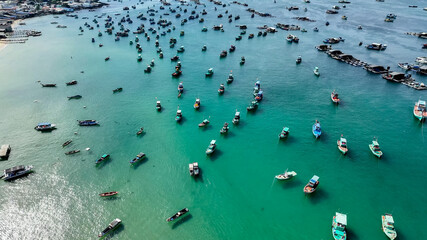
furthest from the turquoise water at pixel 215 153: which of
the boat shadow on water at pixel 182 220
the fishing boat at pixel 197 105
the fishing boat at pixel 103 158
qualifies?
the fishing boat at pixel 197 105

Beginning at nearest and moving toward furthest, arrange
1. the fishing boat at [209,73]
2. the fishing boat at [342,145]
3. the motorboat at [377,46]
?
1. the fishing boat at [342,145]
2. the fishing boat at [209,73]
3. the motorboat at [377,46]

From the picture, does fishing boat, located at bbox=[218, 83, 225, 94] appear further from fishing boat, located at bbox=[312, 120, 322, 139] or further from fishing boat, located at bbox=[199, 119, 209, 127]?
fishing boat, located at bbox=[312, 120, 322, 139]

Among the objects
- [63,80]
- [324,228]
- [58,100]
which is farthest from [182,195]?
[63,80]

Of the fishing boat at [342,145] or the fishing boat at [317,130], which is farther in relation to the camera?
the fishing boat at [317,130]

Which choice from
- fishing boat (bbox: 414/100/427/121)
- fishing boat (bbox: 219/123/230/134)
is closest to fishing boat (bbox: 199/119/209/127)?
fishing boat (bbox: 219/123/230/134)

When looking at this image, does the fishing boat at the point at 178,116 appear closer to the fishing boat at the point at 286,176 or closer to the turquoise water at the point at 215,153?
the turquoise water at the point at 215,153

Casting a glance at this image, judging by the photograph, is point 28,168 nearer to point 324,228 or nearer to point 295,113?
point 324,228
